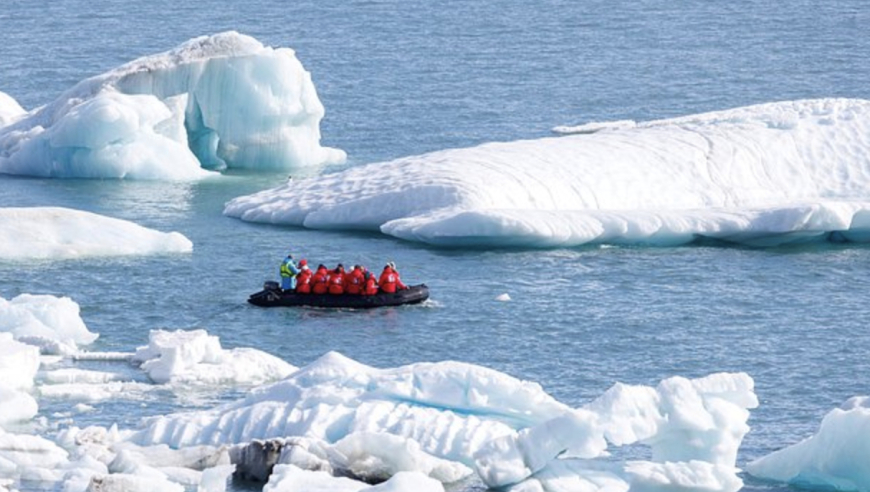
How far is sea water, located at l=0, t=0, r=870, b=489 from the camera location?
44594 mm

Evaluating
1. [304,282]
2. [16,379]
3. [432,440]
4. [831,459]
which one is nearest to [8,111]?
[304,282]

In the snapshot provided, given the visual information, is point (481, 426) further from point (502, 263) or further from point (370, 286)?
point (502, 263)

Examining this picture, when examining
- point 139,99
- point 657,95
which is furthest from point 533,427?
point 657,95

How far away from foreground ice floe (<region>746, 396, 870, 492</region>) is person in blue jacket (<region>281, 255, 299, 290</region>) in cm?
1671

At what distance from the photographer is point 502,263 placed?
176 ft

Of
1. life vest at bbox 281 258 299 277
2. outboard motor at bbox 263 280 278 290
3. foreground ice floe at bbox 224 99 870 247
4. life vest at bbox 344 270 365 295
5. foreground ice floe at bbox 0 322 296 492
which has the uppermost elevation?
foreground ice floe at bbox 224 99 870 247

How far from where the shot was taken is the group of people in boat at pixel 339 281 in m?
49.2

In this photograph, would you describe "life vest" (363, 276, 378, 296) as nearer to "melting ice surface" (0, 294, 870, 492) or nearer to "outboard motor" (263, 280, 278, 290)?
"outboard motor" (263, 280, 278, 290)

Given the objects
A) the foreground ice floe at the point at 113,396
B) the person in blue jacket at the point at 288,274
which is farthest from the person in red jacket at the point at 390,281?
the foreground ice floe at the point at 113,396

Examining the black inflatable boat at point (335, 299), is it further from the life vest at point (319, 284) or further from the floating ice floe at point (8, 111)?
the floating ice floe at point (8, 111)

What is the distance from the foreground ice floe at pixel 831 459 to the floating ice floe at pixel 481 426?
3.79 ft

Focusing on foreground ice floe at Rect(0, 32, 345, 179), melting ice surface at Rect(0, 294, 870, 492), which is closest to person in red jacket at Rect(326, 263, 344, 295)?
melting ice surface at Rect(0, 294, 870, 492)

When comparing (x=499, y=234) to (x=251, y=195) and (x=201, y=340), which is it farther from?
(x=201, y=340)

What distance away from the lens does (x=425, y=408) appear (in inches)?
1389
